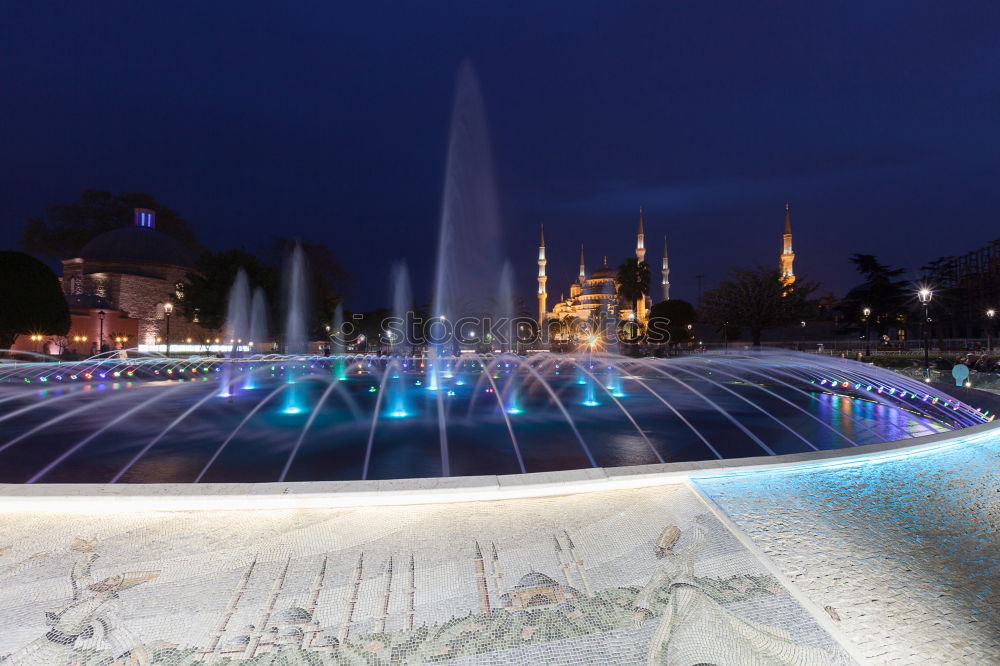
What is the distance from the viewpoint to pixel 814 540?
3480mm

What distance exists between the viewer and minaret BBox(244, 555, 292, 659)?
94.7 inches

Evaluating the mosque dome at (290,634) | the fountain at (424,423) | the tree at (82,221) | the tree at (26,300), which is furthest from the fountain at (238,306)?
the mosque dome at (290,634)

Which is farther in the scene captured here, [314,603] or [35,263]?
[35,263]

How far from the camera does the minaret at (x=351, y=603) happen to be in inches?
98.8

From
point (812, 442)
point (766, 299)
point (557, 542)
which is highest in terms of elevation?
point (766, 299)

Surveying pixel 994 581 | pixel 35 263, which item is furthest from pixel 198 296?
pixel 994 581

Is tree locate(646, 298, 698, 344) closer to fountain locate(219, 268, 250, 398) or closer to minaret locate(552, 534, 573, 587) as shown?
fountain locate(219, 268, 250, 398)

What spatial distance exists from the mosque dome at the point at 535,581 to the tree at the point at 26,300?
40.2 metres

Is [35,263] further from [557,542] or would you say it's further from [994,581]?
[994,581]

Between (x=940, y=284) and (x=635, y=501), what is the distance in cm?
7665

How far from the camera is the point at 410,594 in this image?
282 centimetres

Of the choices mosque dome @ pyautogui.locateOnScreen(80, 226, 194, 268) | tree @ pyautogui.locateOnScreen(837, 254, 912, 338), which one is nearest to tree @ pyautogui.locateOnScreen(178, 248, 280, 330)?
mosque dome @ pyautogui.locateOnScreen(80, 226, 194, 268)

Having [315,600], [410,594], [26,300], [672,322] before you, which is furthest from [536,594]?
[672,322]

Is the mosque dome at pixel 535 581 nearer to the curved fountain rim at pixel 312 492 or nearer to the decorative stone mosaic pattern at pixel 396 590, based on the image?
the decorative stone mosaic pattern at pixel 396 590
